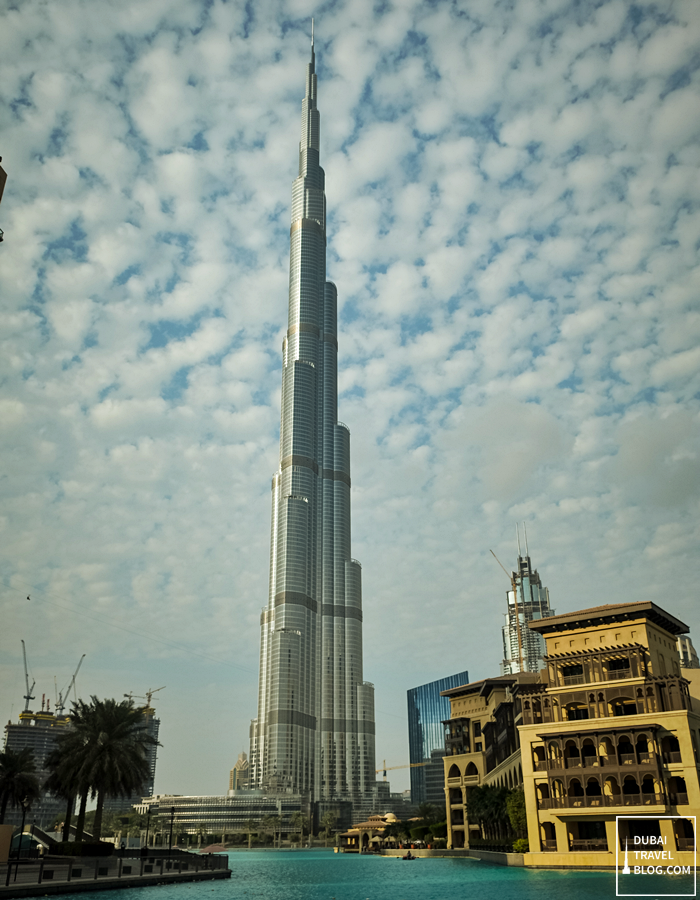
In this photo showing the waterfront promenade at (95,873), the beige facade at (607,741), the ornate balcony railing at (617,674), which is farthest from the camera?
the ornate balcony railing at (617,674)

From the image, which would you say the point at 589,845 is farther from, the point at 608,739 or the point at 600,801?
the point at 608,739

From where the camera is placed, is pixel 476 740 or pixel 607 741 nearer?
pixel 607 741

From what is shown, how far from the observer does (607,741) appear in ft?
218

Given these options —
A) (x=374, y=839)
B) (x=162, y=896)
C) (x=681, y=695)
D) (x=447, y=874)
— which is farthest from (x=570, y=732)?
(x=374, y=839)

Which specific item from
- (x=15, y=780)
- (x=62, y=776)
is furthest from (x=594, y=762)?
(x=15, y=780)

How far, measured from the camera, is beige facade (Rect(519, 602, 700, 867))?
206 feet

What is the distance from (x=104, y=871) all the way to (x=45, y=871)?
6814mm

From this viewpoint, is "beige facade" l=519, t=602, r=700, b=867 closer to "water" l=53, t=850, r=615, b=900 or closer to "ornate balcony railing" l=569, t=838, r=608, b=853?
"ornate balcony railing" l=569, t=838, r=608, b=853

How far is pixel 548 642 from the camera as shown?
253ft

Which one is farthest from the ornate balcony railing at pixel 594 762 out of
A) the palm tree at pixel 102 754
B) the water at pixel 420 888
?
the palm tree at pixel 102 754

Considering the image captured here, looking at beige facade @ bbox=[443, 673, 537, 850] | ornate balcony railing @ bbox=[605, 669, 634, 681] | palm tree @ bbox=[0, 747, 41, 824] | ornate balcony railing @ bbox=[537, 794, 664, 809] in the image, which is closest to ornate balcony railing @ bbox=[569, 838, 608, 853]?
ornate balcony railing @ bbox=[537, 794, 664, 809]

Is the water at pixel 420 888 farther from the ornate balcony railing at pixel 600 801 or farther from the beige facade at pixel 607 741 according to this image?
the beige facade at pixel 607 741

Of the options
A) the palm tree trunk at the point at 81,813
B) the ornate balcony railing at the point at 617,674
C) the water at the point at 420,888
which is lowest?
the water at the point at 420,888

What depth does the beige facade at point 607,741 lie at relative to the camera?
2474 inches
